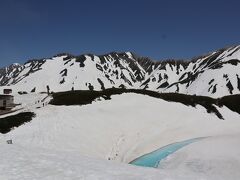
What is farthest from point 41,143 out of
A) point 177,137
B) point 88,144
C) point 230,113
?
point 230,113

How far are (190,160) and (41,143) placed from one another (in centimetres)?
1749

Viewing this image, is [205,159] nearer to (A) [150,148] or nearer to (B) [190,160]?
(B) [190,160]

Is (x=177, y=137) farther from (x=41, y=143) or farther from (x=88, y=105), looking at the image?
(x=41, y=143)

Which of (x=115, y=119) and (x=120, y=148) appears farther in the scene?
(x=115, y=119)

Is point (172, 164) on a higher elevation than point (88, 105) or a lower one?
lower

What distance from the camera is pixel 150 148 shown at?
48500mm

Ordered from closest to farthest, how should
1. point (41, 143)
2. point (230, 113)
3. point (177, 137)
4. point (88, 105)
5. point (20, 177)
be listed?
1. point (20, 177)
2. point (41, 143)
3. point (177, 137)
4. point (88, 105)
5. point (230, 113)

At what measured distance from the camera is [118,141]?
1951 inches

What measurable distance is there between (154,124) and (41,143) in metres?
22.9

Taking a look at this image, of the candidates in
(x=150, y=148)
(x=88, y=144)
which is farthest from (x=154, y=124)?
(x=88, y=144)

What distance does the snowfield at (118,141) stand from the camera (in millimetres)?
19359

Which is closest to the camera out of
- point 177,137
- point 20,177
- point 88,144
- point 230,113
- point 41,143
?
point 20,177

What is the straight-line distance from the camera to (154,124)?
5900 centimetres

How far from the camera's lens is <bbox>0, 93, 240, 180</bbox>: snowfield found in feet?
63.5
